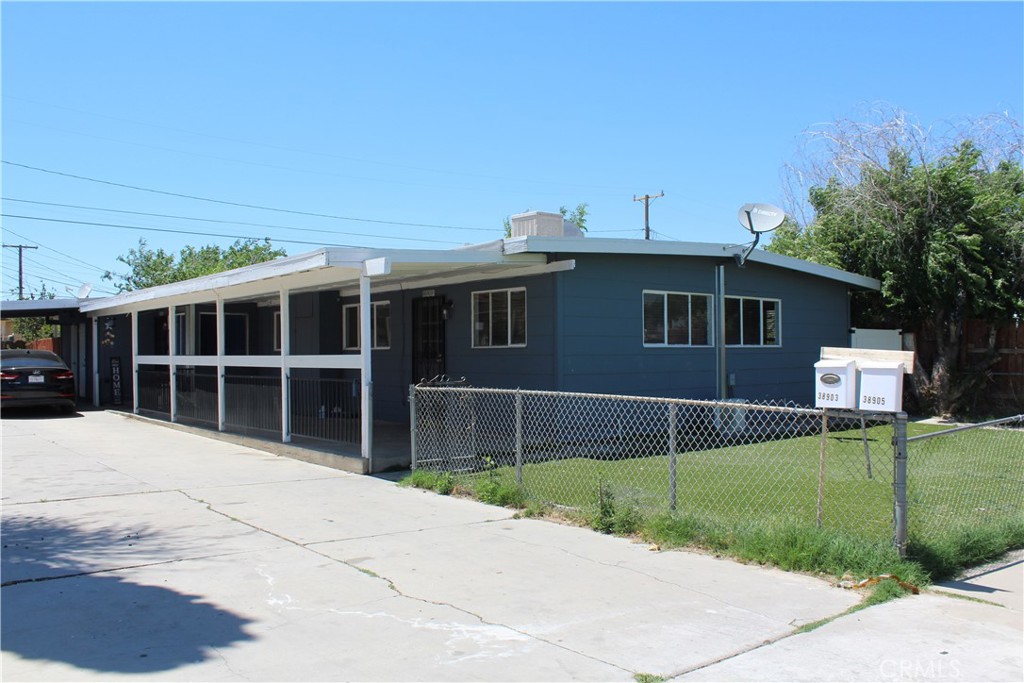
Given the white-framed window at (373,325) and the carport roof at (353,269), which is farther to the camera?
the white-framed window at (373,325)

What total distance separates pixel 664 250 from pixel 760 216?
5.02ft

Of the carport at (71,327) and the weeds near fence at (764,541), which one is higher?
the carport at (71,327)

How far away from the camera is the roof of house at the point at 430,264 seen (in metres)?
10.0

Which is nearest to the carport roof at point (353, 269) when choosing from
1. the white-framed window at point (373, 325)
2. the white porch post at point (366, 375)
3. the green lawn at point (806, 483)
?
the white porch post at point (366, 375)

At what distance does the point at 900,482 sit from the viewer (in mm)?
5504

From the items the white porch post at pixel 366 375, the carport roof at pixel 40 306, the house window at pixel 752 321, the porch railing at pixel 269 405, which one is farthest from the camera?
the carport roof at pixel 40 306

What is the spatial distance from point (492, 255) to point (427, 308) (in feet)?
12.5

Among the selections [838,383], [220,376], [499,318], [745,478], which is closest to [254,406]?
[220,376]

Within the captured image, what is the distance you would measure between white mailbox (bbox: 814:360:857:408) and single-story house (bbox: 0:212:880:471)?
5.34 m

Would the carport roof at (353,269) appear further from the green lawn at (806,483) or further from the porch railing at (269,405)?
the green lawn at (806,483)

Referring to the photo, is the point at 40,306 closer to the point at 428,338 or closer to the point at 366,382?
the point at 428,338

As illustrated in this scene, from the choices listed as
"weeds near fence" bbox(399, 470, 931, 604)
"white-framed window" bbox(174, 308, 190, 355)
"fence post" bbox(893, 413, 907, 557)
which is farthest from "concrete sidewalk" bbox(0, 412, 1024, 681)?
"white-framed window" bbox(174, 308, 190, 355)

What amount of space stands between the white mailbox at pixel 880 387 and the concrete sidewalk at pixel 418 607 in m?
1.32

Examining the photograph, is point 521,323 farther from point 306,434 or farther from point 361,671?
point 361,671
